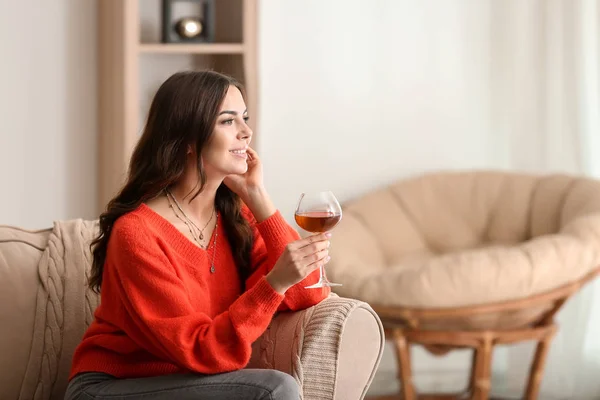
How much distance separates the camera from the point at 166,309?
71.0 inches

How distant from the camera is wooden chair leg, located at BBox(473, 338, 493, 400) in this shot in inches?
116

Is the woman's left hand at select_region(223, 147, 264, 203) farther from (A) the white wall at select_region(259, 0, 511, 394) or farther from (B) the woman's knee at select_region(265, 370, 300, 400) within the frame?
(A) the white wall at select_region(259, 0, 511, 394)

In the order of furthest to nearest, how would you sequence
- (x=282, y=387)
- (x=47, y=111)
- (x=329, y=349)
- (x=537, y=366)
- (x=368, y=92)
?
(x=368, y=92)
(x=47, y=111)
(x=537, y=366)
(x=329, y=349)
(x=282, y=387)

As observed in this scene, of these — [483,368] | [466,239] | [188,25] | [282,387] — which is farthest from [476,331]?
[188,25]

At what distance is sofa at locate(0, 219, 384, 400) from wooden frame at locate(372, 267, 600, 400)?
851 mm

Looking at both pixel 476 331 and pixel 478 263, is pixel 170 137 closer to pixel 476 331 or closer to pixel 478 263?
pixel 478 263

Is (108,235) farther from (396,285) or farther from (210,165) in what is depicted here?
(396,285)

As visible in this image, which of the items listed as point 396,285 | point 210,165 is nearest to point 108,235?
point 210,165

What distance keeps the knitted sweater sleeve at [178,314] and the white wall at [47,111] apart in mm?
1647

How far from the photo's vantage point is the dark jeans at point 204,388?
175 centimetres

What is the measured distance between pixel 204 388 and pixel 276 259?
0.41 m

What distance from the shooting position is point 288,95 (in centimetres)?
371

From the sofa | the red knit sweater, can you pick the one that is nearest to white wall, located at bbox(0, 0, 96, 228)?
the sofa

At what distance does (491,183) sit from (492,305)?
0.82 metres
